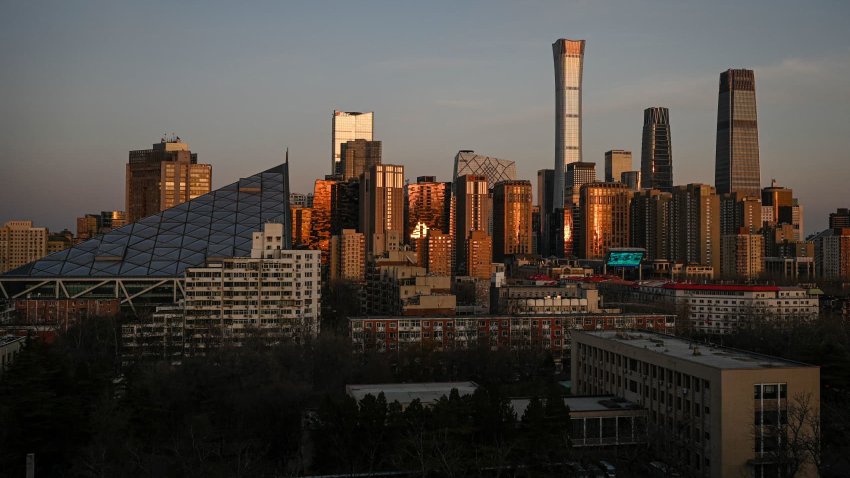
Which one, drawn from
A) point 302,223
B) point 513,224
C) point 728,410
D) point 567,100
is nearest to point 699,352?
point 728,410

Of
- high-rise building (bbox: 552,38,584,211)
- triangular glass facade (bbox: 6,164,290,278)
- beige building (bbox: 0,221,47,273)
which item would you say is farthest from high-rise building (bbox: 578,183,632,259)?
triangular glass facade (bbox: 6,164,290,278)

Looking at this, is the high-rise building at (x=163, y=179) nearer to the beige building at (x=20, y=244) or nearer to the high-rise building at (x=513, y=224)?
the beige building at (x=20, y=244)

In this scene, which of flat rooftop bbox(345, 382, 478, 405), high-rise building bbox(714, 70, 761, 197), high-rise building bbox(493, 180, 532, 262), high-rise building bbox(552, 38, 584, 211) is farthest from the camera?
high-rise building bbox(552, 38, 584, 211)

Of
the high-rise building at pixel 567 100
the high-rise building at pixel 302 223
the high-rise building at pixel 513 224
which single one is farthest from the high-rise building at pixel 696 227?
the high-rise building at pixel 567 100

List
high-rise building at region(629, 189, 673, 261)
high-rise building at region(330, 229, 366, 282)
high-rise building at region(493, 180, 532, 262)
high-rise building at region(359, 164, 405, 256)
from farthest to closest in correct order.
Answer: high-rise building at region(493, 180, 532, 262) < high-rise building at region(629, 189, 673, 261) < high-rise building at region(359, 164, 405, 256) < high-rise building at region(330, 229, 366, 282)

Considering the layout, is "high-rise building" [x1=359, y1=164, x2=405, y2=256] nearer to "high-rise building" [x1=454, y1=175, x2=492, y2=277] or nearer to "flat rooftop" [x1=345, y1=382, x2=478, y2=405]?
"high-rise building" [x1=454, y1=175, x2=492, y2=277]

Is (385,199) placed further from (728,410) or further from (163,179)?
(728,410)
